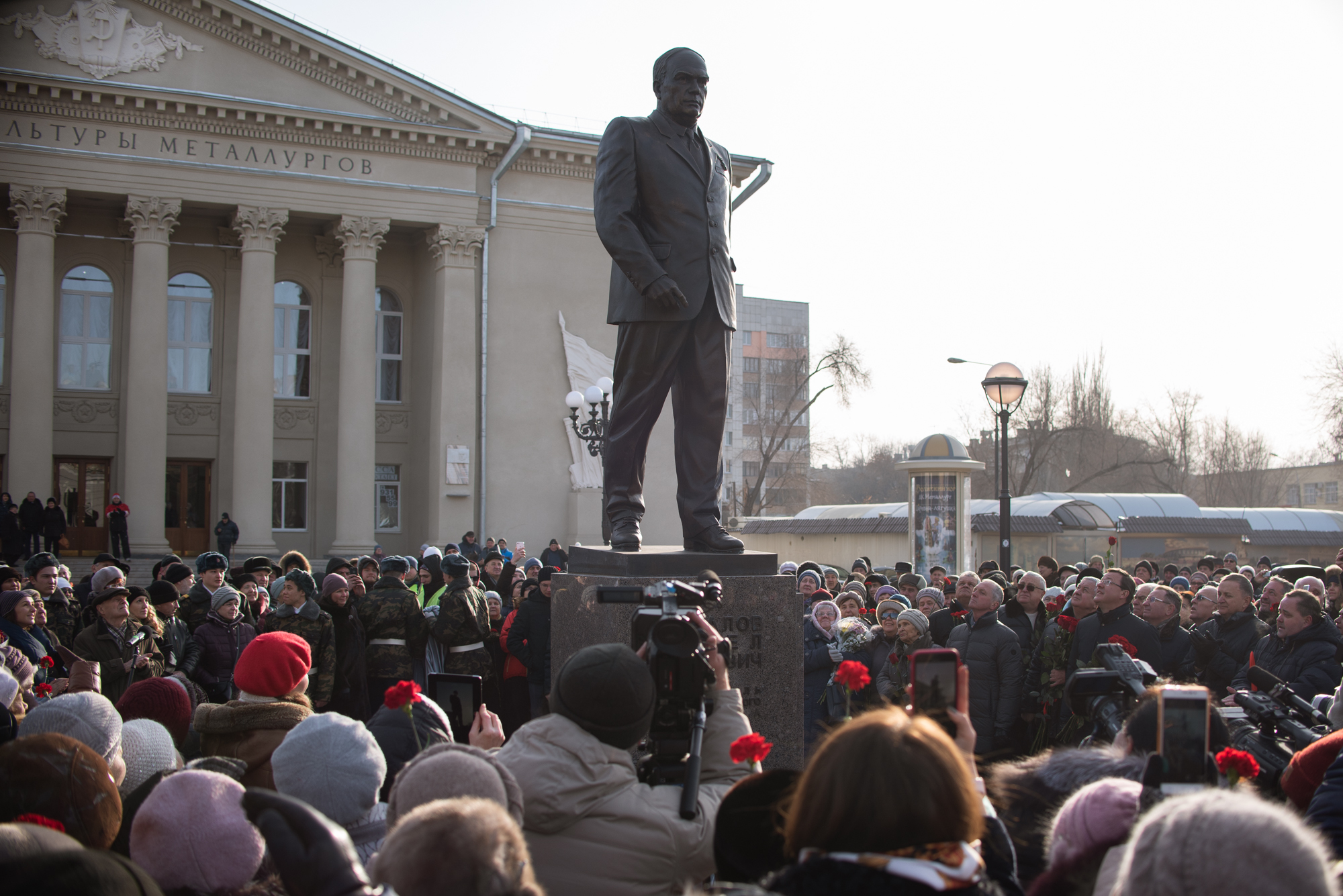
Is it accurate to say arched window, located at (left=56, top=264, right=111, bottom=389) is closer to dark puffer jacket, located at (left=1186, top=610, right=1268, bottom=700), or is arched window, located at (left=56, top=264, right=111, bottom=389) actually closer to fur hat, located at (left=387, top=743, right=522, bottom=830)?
dark puffer jacket, located at (left=1186, top=610, right=1268, bottom=700)

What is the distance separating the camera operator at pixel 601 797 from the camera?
2666 mm

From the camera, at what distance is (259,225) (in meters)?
26.1

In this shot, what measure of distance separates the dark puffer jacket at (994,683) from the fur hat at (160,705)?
5.14 meters

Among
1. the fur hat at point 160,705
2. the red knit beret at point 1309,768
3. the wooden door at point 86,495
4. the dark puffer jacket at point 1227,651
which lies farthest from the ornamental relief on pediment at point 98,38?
the red knit beret at point 1309,768

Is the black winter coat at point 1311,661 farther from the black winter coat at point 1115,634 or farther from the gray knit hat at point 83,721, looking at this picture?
the gray knit hat at point 83,721

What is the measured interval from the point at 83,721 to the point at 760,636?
266 cm

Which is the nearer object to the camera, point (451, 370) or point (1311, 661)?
point (1311, 661)

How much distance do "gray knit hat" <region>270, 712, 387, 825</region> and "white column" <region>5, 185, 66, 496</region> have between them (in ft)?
83.4

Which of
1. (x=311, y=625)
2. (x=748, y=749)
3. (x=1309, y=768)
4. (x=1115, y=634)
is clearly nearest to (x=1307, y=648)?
(x=1115, y=634)

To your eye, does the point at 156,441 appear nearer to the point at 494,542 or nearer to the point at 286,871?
the point at 494,542

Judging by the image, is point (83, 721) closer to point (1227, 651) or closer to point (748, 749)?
point (748, 749)

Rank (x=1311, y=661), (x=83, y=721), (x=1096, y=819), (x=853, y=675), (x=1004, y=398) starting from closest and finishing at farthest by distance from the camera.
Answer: (x=1096, y=819)
(x=83, y=721)
(x=853, y=675)
(x=1311, y=661)
(x=1004, y=398)

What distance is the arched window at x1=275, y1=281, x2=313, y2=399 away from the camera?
2880 cm

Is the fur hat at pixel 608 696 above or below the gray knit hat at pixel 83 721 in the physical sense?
above
